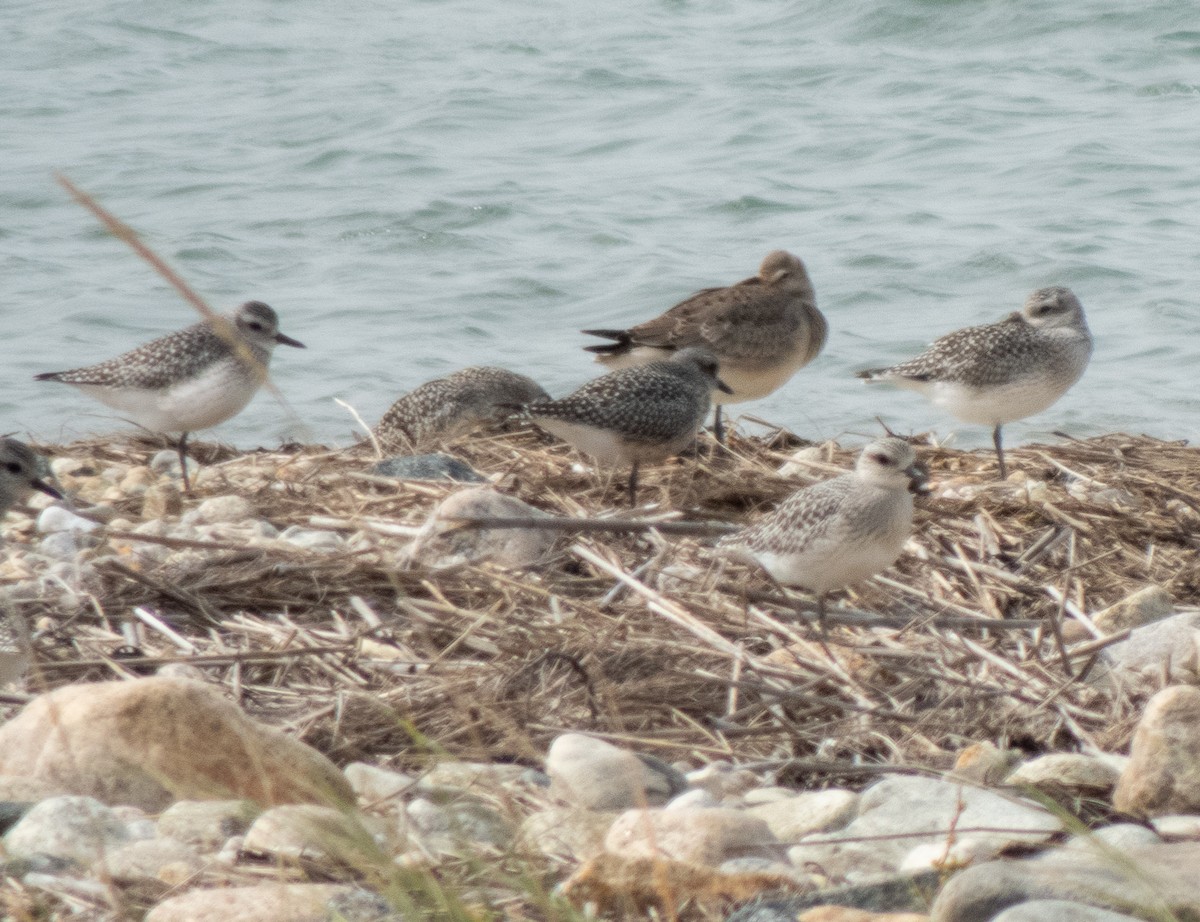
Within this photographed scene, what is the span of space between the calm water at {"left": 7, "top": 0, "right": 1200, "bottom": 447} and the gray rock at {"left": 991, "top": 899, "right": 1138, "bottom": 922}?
7.59 metres

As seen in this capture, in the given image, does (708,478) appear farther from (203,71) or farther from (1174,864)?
(203,71)

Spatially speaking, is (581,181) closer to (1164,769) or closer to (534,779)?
(534,779)

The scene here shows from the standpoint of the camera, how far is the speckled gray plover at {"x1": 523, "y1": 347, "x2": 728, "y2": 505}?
746 centimetres

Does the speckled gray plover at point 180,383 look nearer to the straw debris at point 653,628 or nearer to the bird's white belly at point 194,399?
the bird's white belly at point 194,399

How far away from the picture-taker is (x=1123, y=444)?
8180 mm

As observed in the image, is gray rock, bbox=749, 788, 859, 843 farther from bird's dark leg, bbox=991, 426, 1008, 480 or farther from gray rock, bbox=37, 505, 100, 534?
bird's dark leg, bbox=991, 426, 1008, 480

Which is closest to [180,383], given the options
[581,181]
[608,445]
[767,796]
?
[608,445]

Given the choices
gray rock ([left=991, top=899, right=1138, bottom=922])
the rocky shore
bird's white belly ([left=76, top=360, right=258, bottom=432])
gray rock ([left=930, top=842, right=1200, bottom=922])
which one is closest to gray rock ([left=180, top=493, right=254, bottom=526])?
the rocky shore

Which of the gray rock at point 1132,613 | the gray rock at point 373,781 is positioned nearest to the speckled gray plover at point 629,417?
the gray rock at point 1132,613

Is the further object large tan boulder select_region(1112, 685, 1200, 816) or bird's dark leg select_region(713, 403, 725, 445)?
bird's dark leg select_region(713, 403, 725, 445)

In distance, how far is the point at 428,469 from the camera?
7453mm

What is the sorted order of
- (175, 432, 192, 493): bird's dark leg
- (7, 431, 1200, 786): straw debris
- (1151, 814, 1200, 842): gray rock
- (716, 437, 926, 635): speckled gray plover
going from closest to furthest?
(1151, 814, 1200, 842): gray rock, (7, 431, 1200, 786): straw debris, (716, 437, 926, 635): speckled gray plover, (175, 432, 192, 493): bird's dark leg

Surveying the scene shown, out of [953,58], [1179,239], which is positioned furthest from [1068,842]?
[953,58]

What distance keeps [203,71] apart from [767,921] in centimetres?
1642
